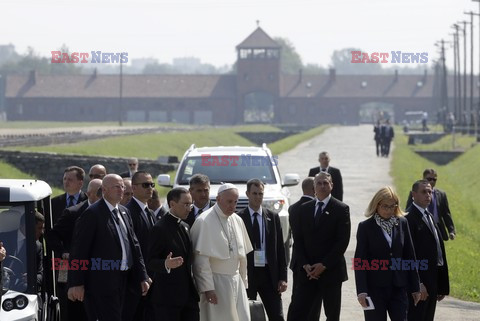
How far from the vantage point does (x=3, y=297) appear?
326 inches

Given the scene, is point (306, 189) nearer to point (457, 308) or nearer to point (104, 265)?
point (457, 308)

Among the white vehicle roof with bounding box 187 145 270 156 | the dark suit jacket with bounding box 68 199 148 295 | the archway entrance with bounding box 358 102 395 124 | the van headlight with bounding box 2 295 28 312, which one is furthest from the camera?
the archway entrance with bounding box 358 102 395 124

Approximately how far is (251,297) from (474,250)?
1164 centimetres

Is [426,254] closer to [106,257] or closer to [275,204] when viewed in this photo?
[106,257]

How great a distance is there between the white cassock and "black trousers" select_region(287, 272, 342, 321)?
5.91 feet

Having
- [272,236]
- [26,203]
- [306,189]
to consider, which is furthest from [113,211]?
[306,189]

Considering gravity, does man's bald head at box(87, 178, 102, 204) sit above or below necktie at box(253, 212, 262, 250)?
above

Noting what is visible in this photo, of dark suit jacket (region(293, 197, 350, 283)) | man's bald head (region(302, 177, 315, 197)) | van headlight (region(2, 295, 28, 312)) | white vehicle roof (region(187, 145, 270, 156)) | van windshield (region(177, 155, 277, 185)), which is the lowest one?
van headlight (region(2, 295, 28, 312))

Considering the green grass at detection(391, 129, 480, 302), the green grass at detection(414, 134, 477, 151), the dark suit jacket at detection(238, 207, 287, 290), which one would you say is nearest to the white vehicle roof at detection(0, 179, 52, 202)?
the dark suit jacket at detection(238, 207, 287, 290)

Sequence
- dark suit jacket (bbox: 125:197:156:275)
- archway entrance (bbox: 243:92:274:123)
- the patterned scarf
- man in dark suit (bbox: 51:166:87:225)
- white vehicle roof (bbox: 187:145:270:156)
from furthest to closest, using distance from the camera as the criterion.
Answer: archway entrance (bbox: 243:92:274:123), white vehicle roof (bbox: 187:145:270:156), man in dark suit (bbox: 51:166:87:225), dark suit jacket (bbox: 125:197:156:275), the patterned scarf

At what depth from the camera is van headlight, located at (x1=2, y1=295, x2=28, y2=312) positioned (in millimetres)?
8190

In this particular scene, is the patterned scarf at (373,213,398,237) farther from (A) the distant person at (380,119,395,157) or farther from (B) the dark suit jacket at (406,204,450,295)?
(A) the distant person at (380,119,395,157)

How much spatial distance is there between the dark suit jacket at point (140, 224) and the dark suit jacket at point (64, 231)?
1.58 ft

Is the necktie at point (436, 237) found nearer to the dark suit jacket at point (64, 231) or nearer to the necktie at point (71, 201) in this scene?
the dark suit jacket at point (64, 231)
